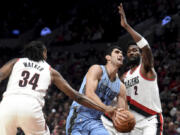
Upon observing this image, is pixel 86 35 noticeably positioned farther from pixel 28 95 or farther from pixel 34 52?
pixel 28 95

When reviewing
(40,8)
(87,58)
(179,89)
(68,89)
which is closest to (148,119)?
(68,89)

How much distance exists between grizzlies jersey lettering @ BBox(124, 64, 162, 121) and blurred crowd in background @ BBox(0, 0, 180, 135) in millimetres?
3169

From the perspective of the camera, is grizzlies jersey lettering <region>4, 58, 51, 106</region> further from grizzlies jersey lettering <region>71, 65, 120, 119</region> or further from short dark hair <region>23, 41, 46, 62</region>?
grizzlies jersey lettering <region>71, 65, 120, 119</region>

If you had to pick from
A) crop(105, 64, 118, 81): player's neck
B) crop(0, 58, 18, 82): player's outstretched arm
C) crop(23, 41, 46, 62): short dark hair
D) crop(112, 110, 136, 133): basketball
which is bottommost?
crop(112, 110, 136, 133): basketball

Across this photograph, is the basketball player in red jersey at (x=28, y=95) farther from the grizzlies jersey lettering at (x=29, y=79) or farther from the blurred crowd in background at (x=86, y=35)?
the blurred crowd in background at (x=86, y=35)

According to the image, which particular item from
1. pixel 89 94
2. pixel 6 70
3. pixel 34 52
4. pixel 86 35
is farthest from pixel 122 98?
pixel 86 35

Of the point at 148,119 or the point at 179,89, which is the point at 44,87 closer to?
the point at 148,119

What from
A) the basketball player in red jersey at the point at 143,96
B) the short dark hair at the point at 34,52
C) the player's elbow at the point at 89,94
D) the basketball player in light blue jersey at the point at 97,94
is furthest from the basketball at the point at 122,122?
the short dark hair at the point at 34,52

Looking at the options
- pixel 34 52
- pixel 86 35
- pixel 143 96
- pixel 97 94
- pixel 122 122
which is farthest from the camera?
pixel 86 35

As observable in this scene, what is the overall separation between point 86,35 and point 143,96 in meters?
11.8

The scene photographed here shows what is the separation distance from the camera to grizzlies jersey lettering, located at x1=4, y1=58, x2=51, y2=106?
3875 mm

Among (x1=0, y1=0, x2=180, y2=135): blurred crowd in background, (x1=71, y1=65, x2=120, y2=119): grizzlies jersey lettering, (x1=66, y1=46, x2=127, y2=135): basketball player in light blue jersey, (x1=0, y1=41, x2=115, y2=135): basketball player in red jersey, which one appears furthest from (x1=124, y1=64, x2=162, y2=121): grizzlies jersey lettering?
(x1=0, y1=0, x2=180, y2=135): blurred crowd in background

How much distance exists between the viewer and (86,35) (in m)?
16.5

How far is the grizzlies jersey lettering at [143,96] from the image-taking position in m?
4.93
